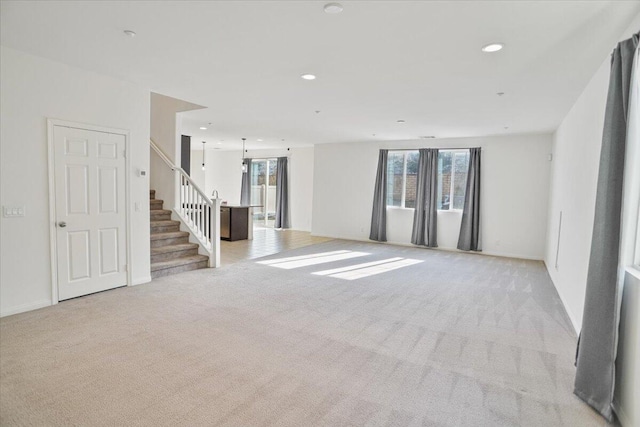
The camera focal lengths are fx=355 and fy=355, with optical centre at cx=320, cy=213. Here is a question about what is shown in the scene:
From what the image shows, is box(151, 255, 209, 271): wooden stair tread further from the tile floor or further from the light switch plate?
the light switch plate

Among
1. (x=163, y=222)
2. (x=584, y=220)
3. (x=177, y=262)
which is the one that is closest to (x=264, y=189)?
(x=163, y=222)

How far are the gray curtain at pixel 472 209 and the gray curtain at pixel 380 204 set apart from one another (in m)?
1.96

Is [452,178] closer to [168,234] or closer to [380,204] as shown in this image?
[380,204]

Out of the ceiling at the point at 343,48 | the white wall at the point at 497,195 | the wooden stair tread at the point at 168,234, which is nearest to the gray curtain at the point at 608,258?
the ceiling at the point at 343,48

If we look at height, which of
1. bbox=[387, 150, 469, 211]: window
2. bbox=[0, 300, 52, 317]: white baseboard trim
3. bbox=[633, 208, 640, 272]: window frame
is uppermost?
bbox=[387, 150, 469, 211]: window

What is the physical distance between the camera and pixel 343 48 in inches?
129

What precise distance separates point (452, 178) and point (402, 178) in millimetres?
1251

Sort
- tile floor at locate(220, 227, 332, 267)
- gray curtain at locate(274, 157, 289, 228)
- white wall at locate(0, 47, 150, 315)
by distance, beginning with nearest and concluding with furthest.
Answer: white wall at locate(0, 47, 150, 315), tile floor at locate(220, 227, 332, 267), gray curtain at locate(274, 157, 289, 228)

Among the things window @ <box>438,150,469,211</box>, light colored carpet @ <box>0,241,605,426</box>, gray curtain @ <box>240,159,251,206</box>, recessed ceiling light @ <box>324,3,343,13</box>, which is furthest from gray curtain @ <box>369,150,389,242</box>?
recessed ceiling light @ <box>324,3,343,13</box>

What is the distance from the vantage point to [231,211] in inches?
360

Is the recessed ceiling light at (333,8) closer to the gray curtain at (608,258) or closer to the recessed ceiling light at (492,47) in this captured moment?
the recessed ceiling light at (492,47)

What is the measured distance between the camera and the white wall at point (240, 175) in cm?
1127

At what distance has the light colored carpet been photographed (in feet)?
7.31

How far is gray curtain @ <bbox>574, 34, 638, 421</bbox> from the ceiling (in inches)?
24.7
